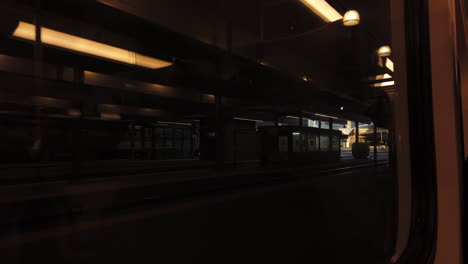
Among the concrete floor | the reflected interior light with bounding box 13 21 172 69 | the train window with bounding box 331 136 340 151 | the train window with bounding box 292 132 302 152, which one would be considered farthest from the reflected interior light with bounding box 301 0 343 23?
the train window with bounding box 292 132 302 152

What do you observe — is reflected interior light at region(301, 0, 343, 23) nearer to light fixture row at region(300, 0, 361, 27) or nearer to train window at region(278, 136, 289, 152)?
light fixture row at region(300, 0, 361, 27)

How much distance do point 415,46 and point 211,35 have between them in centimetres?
840

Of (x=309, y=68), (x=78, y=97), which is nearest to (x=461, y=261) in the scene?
(x=78, y=97)

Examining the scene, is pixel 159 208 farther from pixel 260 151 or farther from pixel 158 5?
pixel 260 151

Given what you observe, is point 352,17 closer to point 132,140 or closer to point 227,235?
point 227,235

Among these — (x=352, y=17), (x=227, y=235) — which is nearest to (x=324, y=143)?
(x=352, y=17)

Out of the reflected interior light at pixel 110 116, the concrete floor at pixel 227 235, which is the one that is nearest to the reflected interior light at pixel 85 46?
the concrete floor at pixel 227 235

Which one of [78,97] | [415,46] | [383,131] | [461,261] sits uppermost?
[78,97]

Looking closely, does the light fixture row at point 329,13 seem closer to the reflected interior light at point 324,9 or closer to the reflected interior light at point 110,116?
the reflected interior light at point 324,9

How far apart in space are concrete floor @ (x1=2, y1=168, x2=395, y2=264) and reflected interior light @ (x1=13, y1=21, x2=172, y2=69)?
14.8 ft

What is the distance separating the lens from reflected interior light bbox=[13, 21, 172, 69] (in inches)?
281

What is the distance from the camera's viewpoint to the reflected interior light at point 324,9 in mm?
5926

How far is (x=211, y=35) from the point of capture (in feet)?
30.9

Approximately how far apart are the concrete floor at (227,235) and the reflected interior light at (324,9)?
11.9ft
